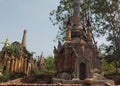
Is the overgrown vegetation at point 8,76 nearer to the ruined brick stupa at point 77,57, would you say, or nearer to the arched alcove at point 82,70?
the ruined brick stupa at point 77,57

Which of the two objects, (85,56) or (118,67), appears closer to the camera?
(85,56)

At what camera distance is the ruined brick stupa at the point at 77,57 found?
676 inches

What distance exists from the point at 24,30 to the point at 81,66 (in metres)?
33.5

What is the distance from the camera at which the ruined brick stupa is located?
17172 millimetres

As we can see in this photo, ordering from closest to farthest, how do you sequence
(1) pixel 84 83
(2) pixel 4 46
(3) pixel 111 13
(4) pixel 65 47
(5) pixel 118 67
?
(1) pixel 84 83 → (4) pixel 65 47 → (3) pixel 111 13 → (5) pixel 118 67 → (2) pixel 4 46

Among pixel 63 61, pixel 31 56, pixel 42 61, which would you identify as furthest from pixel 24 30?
pixel 63 61

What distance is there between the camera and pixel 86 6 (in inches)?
1118

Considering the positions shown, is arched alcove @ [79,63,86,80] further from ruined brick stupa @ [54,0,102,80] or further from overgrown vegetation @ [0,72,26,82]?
overgrown vegetation @ [0,72,26,82]

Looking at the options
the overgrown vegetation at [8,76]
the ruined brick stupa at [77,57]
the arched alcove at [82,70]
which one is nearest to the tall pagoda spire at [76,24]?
the ruined brick stupa at [77,57]

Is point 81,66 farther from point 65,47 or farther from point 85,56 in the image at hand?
point 65,47

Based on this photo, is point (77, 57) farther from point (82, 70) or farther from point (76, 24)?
point (76, 24)

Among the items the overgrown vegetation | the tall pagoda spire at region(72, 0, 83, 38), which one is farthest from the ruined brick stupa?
the overgrown vegetation

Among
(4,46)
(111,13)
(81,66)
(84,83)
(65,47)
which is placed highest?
(111,13)

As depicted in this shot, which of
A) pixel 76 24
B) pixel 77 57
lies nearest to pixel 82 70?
pixel 77 57
